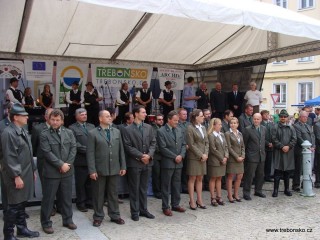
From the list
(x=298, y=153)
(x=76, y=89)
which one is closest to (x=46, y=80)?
(x=76, y=89)

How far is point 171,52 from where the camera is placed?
11.6m

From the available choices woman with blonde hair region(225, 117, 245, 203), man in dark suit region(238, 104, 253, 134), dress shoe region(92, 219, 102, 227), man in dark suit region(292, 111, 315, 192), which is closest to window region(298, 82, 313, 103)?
man in dark suit region(292, 111, 315, 192)

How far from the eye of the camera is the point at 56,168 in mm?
5473

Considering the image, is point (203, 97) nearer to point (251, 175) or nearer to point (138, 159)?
point (251, 175)

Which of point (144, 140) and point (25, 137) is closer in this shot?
point (25, 137)

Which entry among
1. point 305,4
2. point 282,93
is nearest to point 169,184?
point 282,93

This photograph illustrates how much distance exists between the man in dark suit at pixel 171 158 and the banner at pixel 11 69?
19.6 ft

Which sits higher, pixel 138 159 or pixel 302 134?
pixel 302 134

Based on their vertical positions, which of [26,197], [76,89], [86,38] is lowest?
[26,197]

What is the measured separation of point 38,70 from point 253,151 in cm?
679

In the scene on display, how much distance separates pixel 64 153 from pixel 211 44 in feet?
22.3

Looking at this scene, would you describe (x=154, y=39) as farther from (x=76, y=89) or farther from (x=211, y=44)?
(x=76, y=89)

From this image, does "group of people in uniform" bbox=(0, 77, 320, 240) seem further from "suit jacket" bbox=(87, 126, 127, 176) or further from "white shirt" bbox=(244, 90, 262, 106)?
"white shirt" bbox=(244, 90, 262, 106)

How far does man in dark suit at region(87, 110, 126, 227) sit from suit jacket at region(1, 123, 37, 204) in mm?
994
